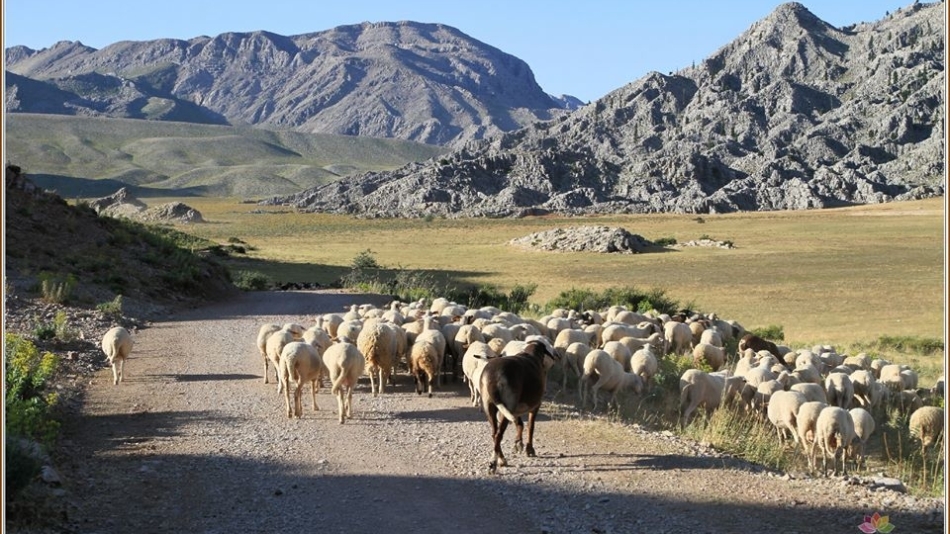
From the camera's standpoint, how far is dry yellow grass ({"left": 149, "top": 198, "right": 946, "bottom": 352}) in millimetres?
35531

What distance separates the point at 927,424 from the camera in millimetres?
14398

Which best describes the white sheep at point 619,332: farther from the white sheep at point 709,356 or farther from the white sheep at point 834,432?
the white sheep at point 834,432

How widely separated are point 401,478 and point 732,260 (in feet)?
171

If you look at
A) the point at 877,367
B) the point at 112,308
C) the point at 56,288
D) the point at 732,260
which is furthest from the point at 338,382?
the point at 732,260

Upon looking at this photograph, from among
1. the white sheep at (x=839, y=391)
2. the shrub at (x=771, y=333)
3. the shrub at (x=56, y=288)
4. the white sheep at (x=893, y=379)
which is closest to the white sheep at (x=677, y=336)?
the white sheep at (x=893, y=379)

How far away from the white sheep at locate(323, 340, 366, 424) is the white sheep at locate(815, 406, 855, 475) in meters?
6.18

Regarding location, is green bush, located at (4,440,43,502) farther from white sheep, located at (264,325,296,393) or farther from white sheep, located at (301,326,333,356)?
white sheep, located at (301,326,333,356)

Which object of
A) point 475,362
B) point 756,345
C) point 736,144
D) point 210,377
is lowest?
point 756,345

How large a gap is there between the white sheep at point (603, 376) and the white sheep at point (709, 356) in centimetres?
513

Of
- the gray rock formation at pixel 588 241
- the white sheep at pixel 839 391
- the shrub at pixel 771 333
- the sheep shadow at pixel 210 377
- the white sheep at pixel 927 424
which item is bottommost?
the shrub at pixel 771 333

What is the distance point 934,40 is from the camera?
17062 cm

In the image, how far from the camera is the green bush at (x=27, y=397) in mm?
10469

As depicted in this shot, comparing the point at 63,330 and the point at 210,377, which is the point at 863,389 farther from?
the point at 63,330

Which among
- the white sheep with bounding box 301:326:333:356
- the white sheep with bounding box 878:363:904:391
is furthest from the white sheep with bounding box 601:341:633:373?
the white sheep with bounding box 878:363:904:391
